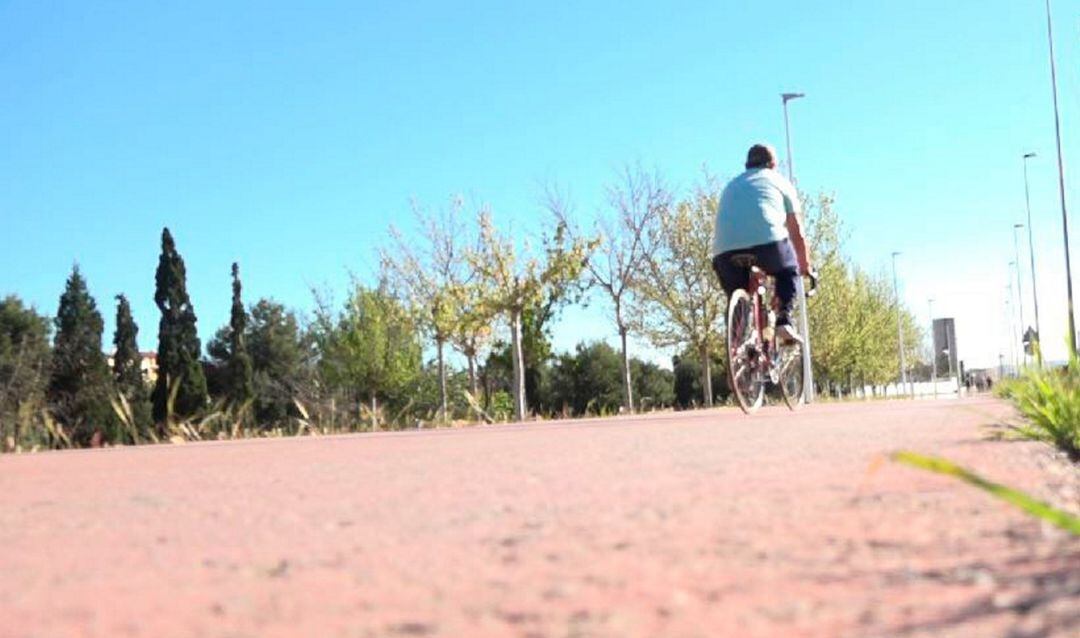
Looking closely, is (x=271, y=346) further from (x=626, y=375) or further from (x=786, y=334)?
(x=786, y=334)

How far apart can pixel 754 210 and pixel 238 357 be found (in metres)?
53.2

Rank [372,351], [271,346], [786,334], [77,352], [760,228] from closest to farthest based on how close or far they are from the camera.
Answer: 1. [760,228]
2. [786,334]
3. [372,351]
4. [77,352]
5. [271,346]

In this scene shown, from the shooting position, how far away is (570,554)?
67.4 inches

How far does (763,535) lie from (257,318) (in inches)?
2748

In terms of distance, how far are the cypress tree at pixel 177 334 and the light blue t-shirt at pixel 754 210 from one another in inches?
1796

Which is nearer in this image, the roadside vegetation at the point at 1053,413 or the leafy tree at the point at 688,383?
the roadside vegetation at the point at 1053,413

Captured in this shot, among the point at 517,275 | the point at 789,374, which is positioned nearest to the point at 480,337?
the point at 517,275

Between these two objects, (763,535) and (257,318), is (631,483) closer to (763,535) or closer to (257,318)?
(763,535)

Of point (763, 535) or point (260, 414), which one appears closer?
point (763, 535)

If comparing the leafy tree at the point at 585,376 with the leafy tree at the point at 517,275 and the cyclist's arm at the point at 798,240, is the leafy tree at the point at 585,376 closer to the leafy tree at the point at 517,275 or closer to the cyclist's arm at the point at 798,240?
the leafy tree at the point at 517,275

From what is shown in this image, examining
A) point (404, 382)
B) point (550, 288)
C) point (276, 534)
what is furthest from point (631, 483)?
point (404, 382)

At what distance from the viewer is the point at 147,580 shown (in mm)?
1755

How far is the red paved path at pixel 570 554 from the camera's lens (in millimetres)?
1292

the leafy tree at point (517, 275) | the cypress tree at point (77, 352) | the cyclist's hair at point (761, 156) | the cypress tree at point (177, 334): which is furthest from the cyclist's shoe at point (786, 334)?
the cypress tree at point (177, 334)
